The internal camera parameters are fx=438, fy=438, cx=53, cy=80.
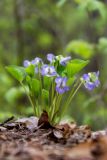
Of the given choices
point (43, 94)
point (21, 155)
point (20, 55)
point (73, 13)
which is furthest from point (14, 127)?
point (73, 13)

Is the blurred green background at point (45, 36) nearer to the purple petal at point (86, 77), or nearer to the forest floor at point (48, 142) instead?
the purple petal at point (86, 77)

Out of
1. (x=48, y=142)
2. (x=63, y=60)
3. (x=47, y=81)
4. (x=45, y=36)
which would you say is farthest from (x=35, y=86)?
(x=45, y=36)

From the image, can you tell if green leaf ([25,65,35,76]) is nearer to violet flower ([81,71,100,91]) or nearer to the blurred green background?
violet flower ([81,71,100,91])

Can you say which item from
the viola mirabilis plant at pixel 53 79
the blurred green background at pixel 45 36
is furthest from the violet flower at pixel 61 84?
the blurred green background at pixel 45 36

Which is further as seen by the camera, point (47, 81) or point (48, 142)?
point (47, 81)

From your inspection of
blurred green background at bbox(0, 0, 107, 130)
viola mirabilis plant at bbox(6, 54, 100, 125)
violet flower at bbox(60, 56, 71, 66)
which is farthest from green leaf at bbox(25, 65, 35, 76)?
blurred green background at bbox(0, 0, 107, 130)

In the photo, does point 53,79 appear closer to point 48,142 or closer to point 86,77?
point 86,77
